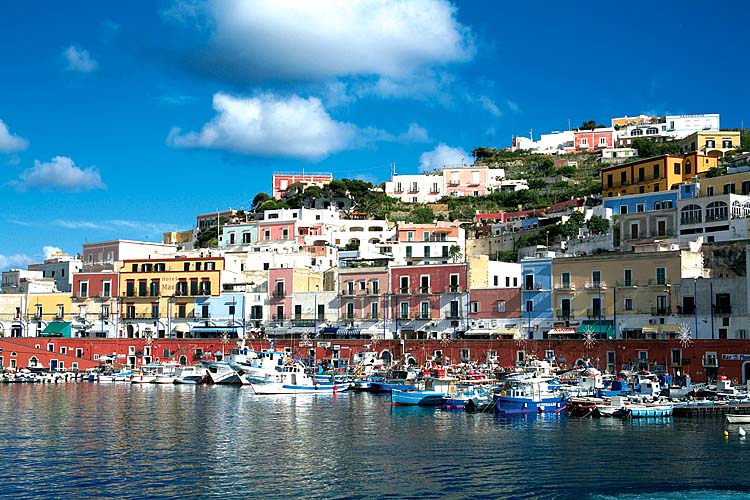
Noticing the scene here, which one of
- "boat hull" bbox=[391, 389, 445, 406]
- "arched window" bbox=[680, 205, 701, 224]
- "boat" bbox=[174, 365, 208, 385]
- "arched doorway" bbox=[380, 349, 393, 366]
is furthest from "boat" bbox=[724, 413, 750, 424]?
"boat" bbox=[174, 365, 208, 385]

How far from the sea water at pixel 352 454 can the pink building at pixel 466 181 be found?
213ft

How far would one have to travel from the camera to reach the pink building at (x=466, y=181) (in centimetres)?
11219

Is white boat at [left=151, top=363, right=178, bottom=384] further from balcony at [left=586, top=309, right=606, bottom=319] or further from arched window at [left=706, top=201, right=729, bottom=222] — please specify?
arched window at [left=706, top=201, right=729, bottom=222]

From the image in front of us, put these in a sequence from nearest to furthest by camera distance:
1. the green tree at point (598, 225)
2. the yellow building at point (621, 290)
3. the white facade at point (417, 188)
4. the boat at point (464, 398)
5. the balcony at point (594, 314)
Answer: the boat at point (464, 398), the yellow building at point (621, 290), the balcony at point (594, 314), the green tree at point (598, 225), the white facade at point (417, 188)

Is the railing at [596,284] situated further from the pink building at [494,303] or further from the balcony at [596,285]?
the pink building at [494,303]

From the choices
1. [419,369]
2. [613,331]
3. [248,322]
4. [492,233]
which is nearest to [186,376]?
[248,322]

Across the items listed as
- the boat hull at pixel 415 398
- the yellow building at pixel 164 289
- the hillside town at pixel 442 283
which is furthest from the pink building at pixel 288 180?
the boat hull at pixel 415 398

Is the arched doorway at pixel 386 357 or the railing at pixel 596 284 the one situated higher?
the railing at pixel 596 284

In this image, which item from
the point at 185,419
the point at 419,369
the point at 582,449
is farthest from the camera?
the point at 419,369

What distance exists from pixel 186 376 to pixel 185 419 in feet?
83.9

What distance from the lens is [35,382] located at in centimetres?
6969

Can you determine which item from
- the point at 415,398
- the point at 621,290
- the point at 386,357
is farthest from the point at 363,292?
the point at 415,398

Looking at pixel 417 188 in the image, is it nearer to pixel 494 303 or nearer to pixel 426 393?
pixel 494 303

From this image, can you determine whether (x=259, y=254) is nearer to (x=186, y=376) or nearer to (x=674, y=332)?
(x=186, y=376)
